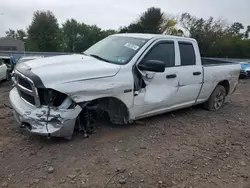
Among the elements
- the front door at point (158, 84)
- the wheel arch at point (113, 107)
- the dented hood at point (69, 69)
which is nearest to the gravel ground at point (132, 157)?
the wheel arch at point (113, 107)

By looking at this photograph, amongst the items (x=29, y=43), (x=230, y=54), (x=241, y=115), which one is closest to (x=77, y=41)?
(x=29, y=43)

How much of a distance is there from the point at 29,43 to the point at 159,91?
154 feet

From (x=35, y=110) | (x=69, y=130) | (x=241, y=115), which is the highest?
(x=35, y=110)

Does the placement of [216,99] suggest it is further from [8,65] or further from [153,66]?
[8,65]

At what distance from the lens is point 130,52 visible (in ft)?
14.7

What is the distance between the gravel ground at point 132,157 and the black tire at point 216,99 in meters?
1.20

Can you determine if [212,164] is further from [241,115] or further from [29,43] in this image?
[29,43]

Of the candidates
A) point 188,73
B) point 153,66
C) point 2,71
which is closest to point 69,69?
point 153,66

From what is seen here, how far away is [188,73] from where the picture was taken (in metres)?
5.18

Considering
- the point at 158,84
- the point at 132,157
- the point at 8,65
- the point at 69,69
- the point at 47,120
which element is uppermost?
the point at 69,69

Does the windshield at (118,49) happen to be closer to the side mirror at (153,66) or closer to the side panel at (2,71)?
the side mirror at (153,66)

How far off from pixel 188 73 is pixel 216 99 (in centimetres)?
160

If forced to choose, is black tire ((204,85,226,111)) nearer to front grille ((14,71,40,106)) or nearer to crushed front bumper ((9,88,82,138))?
crushed front bumper ((9,88,82,138))

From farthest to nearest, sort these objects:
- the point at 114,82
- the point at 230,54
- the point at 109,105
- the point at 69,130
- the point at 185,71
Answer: the point at 230,54
the point at 185,71
the point at 109,105
the point at 114,82
the point at 69,130
